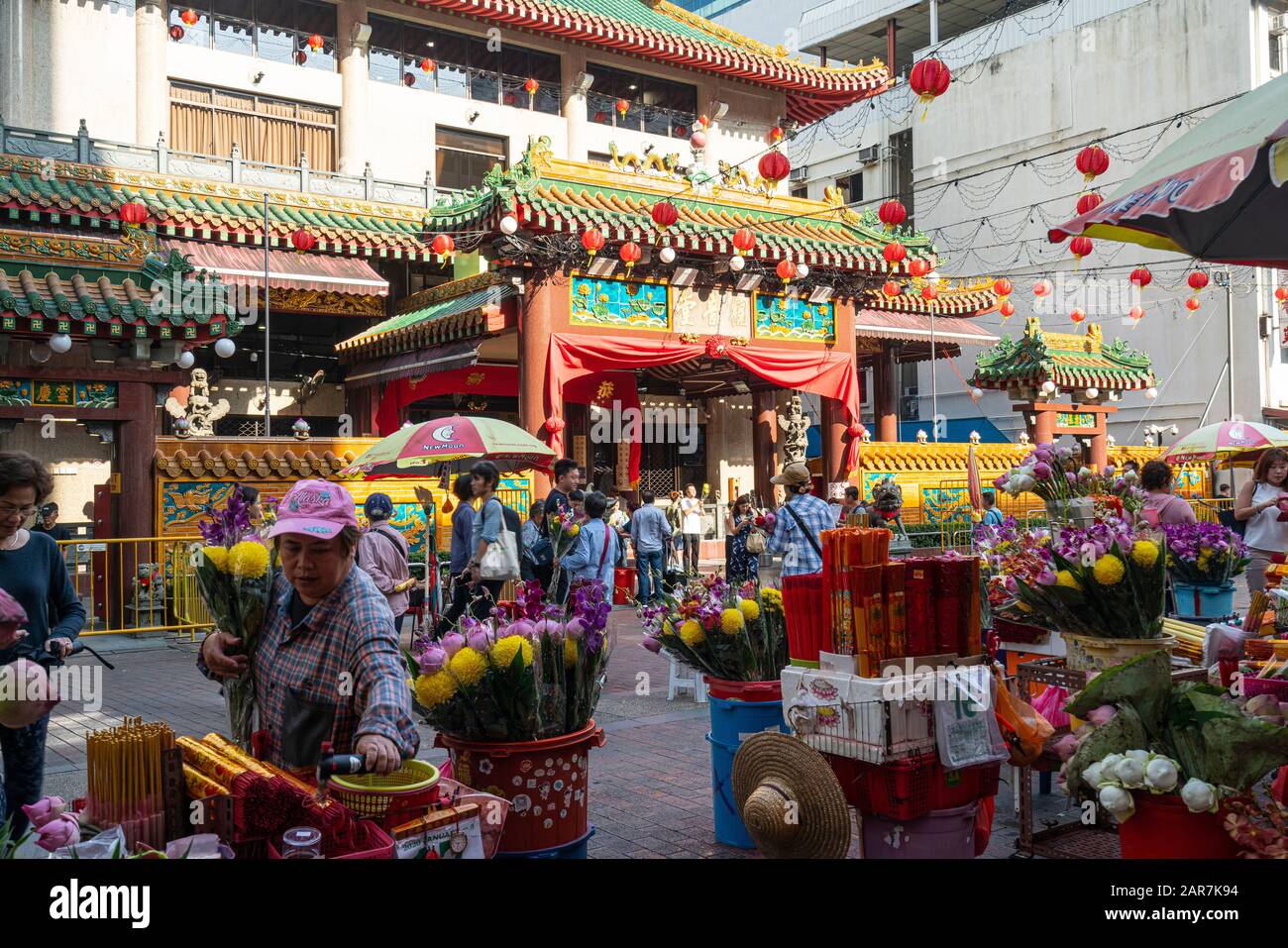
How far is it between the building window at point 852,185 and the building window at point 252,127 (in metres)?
18.0

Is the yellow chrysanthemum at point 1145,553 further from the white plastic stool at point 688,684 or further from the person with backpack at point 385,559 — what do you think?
the person with backpack at point 385,559

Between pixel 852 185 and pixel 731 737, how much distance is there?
30013 millimetres

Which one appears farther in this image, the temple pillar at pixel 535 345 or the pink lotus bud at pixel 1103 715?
the temple pillar at pixel 535 345

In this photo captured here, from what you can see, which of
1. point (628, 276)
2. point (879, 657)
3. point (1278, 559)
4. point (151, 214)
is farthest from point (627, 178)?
point (879, 657)

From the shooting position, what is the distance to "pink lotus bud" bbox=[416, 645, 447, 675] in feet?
12.3

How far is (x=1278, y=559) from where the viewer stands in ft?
25.6

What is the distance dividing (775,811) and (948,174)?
2873 centimetres

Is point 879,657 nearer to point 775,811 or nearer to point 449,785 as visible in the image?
point 775,811

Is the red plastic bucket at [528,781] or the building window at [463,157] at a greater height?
the building window at [463,157]

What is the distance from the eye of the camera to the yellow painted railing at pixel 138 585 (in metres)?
11.0

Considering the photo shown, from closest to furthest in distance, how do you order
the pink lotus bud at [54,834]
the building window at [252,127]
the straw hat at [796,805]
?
the pink lotus bud at [54,834], the straw hat at [796,805], the building window at [252,127]

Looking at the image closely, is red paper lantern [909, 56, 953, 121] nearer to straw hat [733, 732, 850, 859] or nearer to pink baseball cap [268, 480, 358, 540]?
straw hat [733, 732, 850, 859]

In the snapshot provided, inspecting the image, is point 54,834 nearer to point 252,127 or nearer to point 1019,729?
point 1019,729

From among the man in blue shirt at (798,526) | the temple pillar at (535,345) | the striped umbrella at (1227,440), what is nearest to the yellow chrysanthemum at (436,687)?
the man in blue shirt at (798,526)
